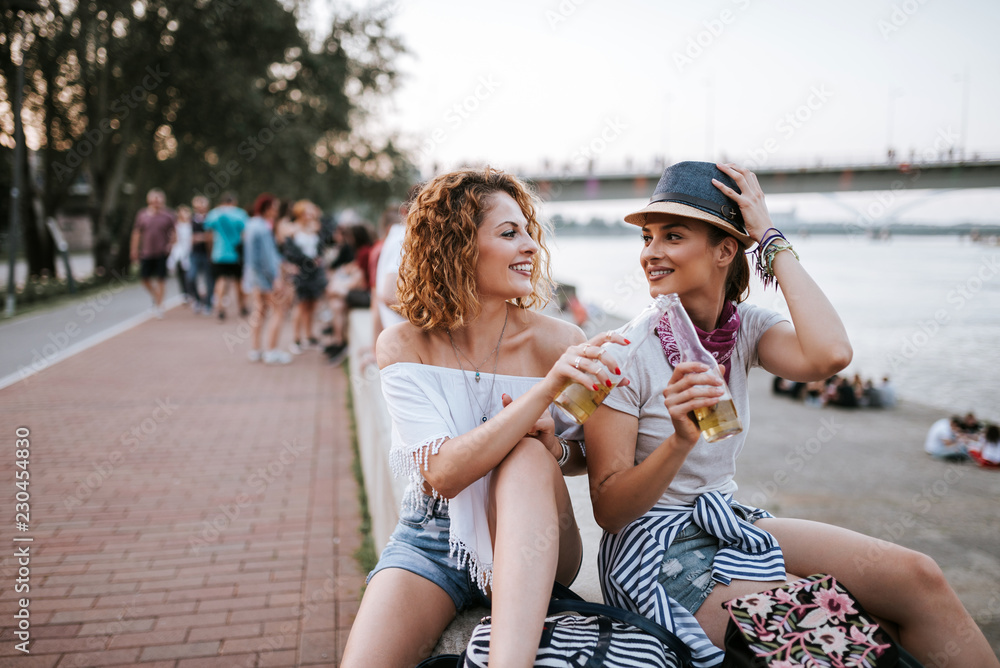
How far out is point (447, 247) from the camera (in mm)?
2152

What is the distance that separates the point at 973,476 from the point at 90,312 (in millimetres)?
13784

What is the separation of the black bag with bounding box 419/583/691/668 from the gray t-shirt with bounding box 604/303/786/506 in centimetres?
38

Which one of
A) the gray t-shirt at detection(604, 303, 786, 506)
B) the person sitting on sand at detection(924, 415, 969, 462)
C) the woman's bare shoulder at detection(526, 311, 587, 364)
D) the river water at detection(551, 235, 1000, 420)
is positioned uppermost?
the woman's bare shoulder at detection(526, 311, 587, 364)

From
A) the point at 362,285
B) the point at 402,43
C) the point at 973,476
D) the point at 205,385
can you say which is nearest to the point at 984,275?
the point at 402,43

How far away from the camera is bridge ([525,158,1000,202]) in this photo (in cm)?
2053

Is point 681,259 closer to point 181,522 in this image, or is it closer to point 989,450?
point 181,522

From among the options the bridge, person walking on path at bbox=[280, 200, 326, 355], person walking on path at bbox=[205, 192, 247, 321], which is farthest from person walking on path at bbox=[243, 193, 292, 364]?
the bridge

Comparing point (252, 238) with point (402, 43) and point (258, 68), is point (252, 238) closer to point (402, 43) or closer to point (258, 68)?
point (258, 68)

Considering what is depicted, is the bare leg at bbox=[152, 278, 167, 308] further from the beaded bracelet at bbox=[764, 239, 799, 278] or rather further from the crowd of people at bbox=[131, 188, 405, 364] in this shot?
the beaded bracelet at bbox=[764, 239, 799, 278]

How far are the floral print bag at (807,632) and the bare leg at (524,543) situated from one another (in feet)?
1.43

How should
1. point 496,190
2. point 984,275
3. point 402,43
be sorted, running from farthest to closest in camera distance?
point 984,275 → point 402,43 → point 496,190

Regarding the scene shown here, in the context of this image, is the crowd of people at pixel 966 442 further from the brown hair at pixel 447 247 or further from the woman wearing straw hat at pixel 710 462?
the brown hair at pixel 447 247

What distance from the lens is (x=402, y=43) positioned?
21219mm

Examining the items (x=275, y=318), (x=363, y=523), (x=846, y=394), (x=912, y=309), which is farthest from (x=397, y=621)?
(x=912, y=309)
